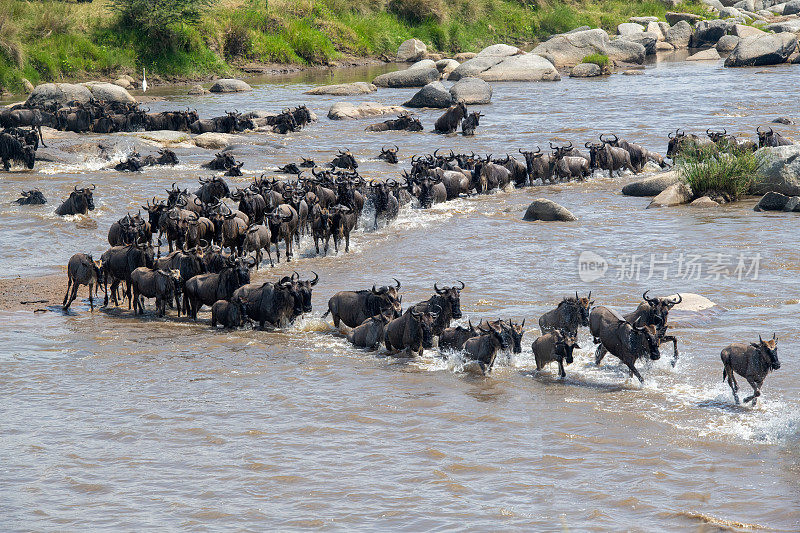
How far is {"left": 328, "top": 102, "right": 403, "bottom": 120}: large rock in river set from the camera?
3569cm

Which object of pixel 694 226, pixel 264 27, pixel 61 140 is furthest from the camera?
pixel 264 27

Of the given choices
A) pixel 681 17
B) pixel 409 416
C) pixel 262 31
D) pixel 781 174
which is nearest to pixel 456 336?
pixel 409 416

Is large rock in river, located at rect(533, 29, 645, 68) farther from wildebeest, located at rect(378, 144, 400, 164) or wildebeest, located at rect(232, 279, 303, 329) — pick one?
wildebeest, located at rect(232, 279, 303, 329)

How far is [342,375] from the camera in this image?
441 inches

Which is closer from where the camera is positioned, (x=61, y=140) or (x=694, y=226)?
(x=694, y=226)

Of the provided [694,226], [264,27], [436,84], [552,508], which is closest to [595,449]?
[552,508]

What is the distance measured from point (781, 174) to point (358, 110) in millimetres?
19202

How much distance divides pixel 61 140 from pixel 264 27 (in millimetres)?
28446

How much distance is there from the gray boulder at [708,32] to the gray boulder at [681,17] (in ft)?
13.4

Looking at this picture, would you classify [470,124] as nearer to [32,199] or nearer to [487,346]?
[32,199]

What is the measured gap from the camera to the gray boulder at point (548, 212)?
63.2ft

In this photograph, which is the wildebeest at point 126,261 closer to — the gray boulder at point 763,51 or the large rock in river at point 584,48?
the large rock in river at point 584,48

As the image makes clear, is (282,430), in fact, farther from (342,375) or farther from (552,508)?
(552,508)

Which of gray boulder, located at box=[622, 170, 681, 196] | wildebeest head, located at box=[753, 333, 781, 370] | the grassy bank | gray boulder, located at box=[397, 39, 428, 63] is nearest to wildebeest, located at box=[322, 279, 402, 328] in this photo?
wildebeest head, located at box=[753, 333, 781, 370]
